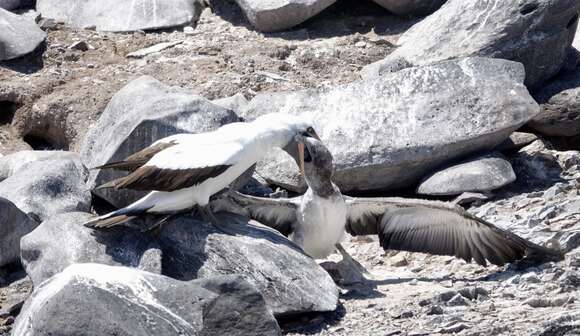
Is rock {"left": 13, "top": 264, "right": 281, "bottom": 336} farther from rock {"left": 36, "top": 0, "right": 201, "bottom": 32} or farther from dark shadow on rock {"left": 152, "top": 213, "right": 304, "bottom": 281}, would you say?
rock {"left": 36, "top": 0, "right": 201, "bottom": 32}

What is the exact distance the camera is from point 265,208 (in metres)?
10.4

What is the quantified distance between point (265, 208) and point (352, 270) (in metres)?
0.86

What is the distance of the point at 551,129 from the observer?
40.5ft

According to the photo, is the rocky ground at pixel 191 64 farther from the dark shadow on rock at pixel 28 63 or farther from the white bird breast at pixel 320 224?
the white bird breast at pixel 320 224

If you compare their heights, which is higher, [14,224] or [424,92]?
[424,92]

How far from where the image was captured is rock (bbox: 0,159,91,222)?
11.1 meters

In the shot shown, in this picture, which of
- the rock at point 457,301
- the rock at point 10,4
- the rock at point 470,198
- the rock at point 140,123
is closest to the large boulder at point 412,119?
the rock at point 470,198

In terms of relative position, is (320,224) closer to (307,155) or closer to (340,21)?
(307,155)

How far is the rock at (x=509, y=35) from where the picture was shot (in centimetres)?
1255

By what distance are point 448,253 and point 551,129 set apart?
2.47 m

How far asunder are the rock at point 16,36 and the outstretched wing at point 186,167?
16.3 ft

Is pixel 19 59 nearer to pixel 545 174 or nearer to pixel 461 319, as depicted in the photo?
pixel 545 174

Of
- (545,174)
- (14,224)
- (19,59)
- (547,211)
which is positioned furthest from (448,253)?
(19,59)

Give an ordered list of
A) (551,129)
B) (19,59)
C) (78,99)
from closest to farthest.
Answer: (551,129) → (78,99) → (19,59)
